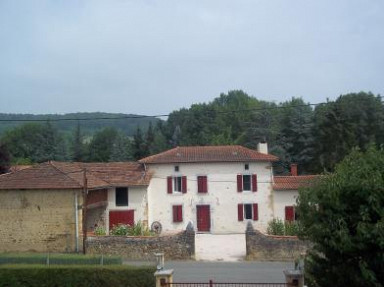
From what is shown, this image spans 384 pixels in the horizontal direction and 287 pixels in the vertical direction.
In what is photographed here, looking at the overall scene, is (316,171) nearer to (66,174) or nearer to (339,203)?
(66,174)

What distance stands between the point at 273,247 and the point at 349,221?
14624mm

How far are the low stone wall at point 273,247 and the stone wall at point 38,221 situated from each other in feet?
30.4

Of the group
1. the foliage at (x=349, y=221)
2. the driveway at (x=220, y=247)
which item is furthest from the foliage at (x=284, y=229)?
the foliage at (x=349, y=221)

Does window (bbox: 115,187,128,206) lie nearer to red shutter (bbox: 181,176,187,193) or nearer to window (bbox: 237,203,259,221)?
red shutter (bbox: 181,176,187,193)

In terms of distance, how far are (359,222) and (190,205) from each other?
27.4 metres

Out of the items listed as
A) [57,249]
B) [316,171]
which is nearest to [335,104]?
[316,171]

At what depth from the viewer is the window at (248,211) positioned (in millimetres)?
37938

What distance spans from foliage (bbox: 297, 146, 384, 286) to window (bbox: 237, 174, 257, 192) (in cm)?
2492

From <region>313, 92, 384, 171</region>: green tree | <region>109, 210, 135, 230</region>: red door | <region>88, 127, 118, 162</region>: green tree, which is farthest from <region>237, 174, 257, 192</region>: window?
<region>88, 127, 118, 162</region>: green tree

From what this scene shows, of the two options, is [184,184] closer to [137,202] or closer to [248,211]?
[137,202]

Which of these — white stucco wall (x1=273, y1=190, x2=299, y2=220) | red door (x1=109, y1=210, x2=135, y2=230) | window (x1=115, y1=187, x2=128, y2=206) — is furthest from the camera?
white stucco wall (x1=273, y1=190, x2=299, y2=220)

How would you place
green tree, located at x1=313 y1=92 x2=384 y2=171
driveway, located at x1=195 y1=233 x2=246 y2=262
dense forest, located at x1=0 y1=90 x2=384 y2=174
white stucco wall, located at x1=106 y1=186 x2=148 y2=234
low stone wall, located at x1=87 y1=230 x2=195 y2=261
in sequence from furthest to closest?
1. dense forest, located at x1=0 y1=90 x2=384 y2=174
2. green tree, located at x1=313 y1=92 x2=384 y2=171
3. white stucco wall, located at x1=106 y1=186 x2=148 y2=234
4. driveway, located at x1=195 y1=233 x2=246 y2=262
5. low stone wall, located at x1=87 y1=230 x2=195 y2=261

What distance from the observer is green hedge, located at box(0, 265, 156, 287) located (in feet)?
59.8

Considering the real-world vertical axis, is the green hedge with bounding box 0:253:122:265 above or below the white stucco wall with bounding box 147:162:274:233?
below
